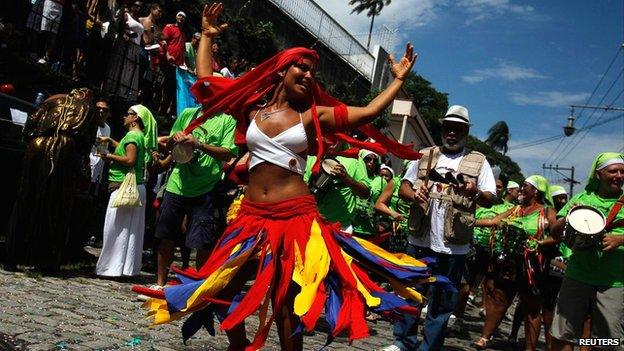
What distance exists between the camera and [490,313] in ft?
23.6

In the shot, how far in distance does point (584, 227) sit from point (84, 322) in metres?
3.83

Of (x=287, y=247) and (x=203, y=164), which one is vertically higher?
(x=203, y=164)

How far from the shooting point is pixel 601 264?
5094 millimetres

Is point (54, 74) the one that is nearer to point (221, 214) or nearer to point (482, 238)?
point (221, 214)

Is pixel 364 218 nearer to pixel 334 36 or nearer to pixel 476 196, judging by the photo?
pixel 476 196

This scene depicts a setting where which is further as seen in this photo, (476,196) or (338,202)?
(338,202)

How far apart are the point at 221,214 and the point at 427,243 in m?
2.32

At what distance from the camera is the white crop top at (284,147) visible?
11.8 feet

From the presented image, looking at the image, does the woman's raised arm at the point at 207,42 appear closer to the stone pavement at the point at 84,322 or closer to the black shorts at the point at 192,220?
the stone pavement at the point at 84,322

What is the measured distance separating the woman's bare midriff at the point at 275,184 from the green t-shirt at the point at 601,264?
8.97 feet

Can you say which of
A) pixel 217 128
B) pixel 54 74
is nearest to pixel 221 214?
pixel 217 128

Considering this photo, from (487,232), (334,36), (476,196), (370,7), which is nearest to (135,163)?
(476,196)
